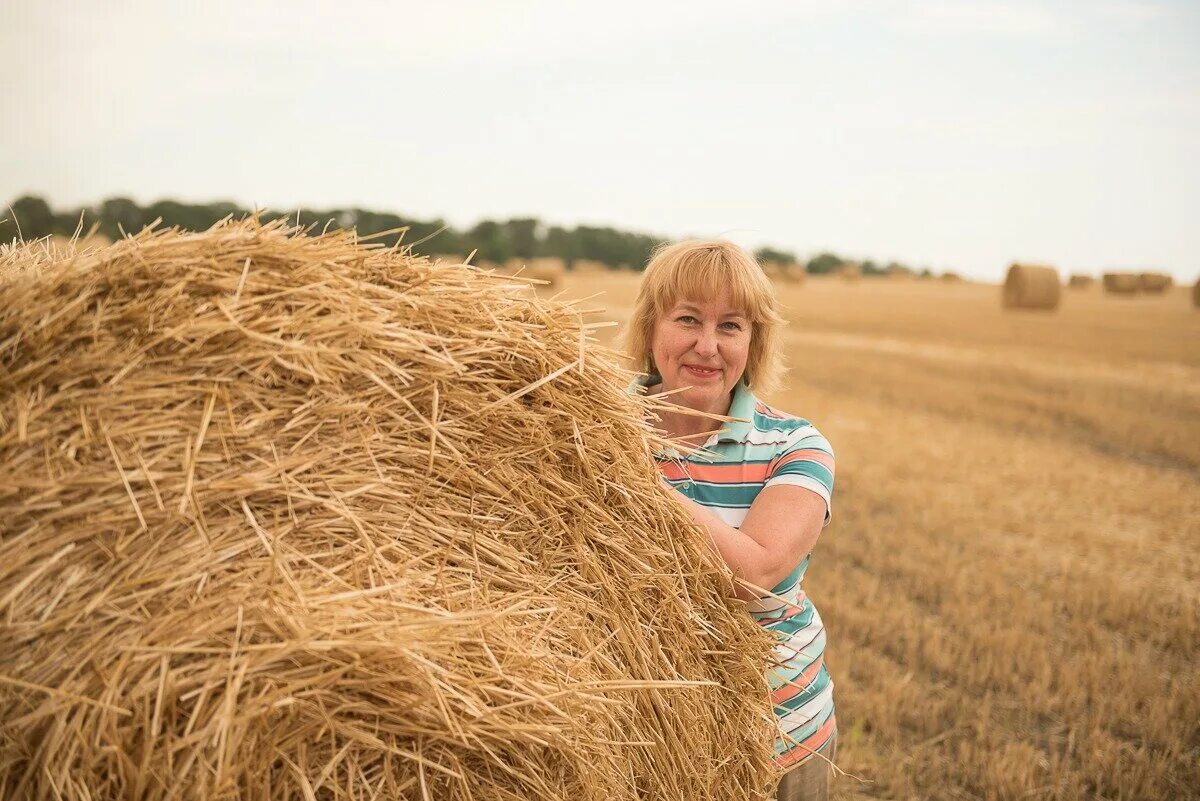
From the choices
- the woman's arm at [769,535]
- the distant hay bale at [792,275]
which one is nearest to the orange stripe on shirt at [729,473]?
the woman's arm at [769,535]

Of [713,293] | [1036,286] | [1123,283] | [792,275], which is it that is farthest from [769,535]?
[1123,283]

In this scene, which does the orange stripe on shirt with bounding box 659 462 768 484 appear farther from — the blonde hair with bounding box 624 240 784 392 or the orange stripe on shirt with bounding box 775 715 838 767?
the orange stripe on shirt with bounding box 775 715 838 767

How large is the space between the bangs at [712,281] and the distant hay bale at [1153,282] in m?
35.1

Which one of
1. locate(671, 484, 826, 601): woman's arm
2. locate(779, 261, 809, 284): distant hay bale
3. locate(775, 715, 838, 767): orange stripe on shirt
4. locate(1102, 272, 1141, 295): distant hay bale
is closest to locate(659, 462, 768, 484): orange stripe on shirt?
locate(671, 484, 826, 601): woman's arm

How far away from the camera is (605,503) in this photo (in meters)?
1.86

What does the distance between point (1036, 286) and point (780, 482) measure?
86.9 ft

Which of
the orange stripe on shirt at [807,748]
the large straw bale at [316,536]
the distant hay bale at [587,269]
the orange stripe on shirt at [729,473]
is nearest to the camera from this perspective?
the large straw bale at [316,536]

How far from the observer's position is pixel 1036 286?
976 inches

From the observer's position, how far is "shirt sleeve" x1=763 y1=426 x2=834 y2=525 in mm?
2105

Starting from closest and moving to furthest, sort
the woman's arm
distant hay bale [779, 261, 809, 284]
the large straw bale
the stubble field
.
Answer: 1. the large straw bale
2. the woman's arm
3. the stubble field
4. distant hay bale [779, 261, 809, 284]

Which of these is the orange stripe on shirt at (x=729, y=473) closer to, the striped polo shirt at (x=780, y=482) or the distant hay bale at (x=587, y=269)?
the striped polo shirt at (x=780, y=482)

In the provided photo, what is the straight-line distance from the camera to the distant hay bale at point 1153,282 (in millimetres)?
30750

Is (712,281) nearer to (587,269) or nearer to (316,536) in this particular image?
(316,536)

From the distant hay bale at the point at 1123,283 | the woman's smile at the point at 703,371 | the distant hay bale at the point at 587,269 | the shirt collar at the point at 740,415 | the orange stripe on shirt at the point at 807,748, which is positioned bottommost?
the orange stripe on shirt at the point at 807,748
